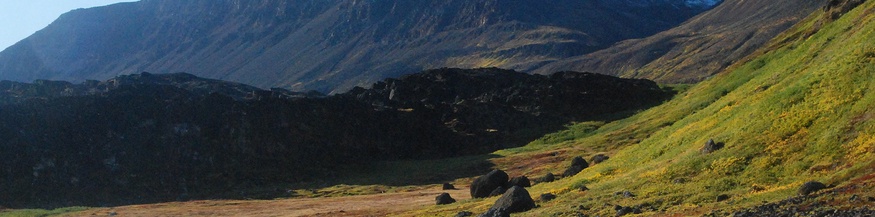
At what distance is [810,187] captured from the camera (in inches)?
964

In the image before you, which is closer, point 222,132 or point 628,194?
point 628,194

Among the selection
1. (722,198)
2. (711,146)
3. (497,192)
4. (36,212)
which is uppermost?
(36,212)

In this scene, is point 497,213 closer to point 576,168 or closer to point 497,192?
point 497,192

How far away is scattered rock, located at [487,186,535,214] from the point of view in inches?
1443

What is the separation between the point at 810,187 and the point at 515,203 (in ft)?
48.4

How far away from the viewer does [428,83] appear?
5856 inches

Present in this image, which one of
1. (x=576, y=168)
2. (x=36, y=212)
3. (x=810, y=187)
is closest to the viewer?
(x=810, y=187)

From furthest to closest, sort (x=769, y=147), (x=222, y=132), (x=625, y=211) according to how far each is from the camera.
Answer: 1. (x=222, y=132)
2. (x=769, y=147)
3. (x=625, y=211)

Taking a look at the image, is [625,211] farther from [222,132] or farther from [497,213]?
[222,132]

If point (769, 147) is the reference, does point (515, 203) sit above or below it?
below

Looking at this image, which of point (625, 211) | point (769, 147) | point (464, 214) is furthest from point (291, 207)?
point (769, 147)

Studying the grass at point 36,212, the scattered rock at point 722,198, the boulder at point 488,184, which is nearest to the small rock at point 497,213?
the scattered rock at point 722,198

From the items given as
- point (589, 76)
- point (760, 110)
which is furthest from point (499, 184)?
point (589, 76)

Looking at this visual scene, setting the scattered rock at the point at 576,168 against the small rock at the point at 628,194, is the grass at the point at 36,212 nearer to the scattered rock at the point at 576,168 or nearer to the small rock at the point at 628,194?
the scattered rock at the point at 576,168
